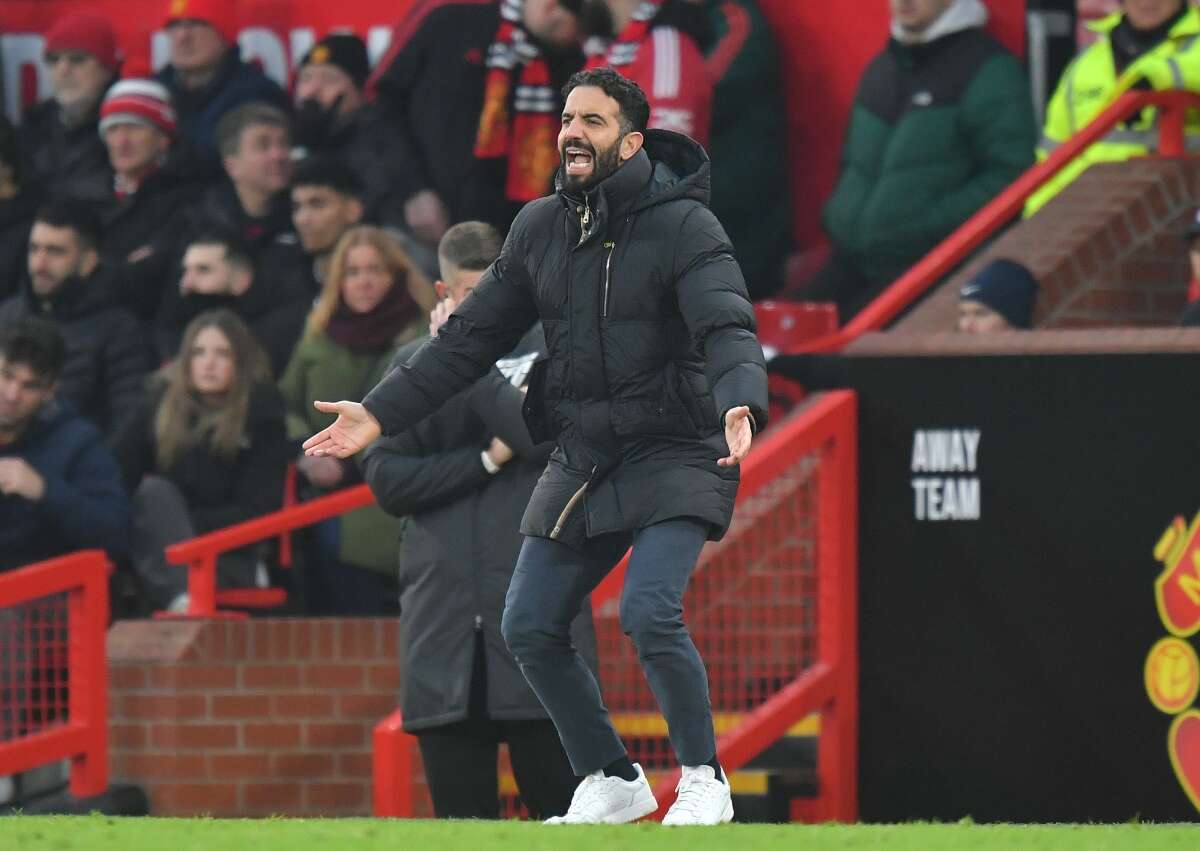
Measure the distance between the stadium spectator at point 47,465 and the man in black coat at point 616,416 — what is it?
335 cm

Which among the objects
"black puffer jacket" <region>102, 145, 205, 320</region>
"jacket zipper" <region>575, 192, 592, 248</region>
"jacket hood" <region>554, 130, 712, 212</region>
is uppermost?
"black puffer jacket" <region>102, 145, 205, 320</region>

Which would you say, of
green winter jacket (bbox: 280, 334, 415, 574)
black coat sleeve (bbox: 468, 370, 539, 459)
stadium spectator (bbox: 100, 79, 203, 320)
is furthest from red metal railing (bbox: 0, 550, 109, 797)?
stadium spectator (bbox: 100, 79, 203, 320)

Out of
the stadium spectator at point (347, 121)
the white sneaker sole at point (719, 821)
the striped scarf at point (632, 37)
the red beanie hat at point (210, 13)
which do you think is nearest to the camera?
the white sneaker sole at point (719, 821)

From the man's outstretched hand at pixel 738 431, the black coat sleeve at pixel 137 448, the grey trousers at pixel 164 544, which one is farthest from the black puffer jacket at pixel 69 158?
the man's outstretched hand at pixel 738 431

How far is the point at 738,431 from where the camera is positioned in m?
5.75

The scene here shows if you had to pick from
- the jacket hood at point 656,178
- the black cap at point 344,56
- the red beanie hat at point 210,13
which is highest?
the red beanie hat at point 210,13

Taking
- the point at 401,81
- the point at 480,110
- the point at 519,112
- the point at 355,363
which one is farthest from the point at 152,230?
the point at 355,363

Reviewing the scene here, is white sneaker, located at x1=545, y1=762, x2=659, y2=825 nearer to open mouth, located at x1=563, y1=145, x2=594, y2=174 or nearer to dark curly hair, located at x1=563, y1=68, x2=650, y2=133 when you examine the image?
open mouth, located at x1=563, y1=145, x2=594, y2=174

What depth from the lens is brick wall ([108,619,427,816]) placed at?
30.8ft

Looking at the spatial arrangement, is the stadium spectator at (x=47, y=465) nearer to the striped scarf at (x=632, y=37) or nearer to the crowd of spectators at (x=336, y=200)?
the crowd of spectators at (x=336, y=200)

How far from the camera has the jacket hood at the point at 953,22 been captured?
35.0 feet

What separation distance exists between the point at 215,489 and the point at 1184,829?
489cm

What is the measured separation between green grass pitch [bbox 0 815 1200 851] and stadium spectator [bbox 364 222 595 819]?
3.24 ft

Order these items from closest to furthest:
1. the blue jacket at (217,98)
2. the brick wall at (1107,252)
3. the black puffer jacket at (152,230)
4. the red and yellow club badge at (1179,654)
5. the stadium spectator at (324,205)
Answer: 1. the red and yellow club badge at (1179,654)
2. the brick wall at (1107,252)
3. the stadium spectator at (324,205)
4. the black puffer jacket at (152,230)
5. the blue jacket at (217,98)
